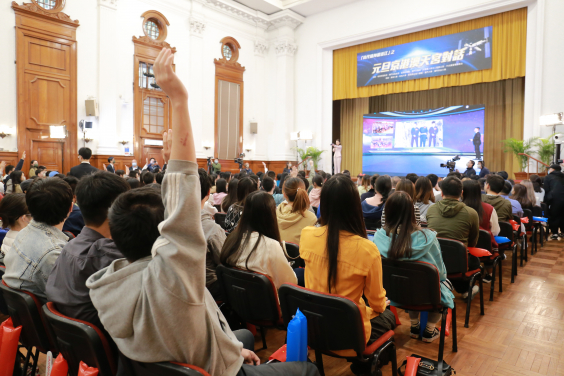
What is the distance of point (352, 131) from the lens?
14469 millimetres

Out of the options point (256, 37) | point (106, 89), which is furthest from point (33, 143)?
point (256, 37)

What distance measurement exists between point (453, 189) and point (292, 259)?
1.39 m

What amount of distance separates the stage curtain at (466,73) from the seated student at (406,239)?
9610 mm

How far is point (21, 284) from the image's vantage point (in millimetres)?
1632

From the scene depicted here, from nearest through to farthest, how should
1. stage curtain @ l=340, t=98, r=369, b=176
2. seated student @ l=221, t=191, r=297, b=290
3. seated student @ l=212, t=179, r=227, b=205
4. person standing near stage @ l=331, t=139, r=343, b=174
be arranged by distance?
seated student @ l=221, t=191, r=297, b=290
seated student @ l=212, t=179, r=227, b=205
person standing near stage @ l=331, t=139, r=343, b=174
stage curtain @ l=340, t=98, r=369, b=176

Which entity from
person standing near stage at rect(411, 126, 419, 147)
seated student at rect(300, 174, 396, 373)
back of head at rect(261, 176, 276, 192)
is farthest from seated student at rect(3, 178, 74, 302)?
person standing near stage at rect(411, 126, 419, 147)

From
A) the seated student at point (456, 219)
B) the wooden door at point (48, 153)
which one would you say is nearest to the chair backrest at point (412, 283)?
the seated student at point (456, 219)

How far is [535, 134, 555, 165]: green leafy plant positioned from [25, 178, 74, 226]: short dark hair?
392 inches

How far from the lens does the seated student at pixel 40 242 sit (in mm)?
1631

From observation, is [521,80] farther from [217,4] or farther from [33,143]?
[33,143]

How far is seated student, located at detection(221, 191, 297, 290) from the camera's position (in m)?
2.03

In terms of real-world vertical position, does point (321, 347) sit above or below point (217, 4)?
below

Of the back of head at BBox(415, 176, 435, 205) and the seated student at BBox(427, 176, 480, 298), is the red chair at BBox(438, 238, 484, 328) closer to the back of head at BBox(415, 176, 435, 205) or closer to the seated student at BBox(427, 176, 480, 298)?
the seated student at BBox(427, 176, 480, 298)

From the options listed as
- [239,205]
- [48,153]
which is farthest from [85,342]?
[48,153]
